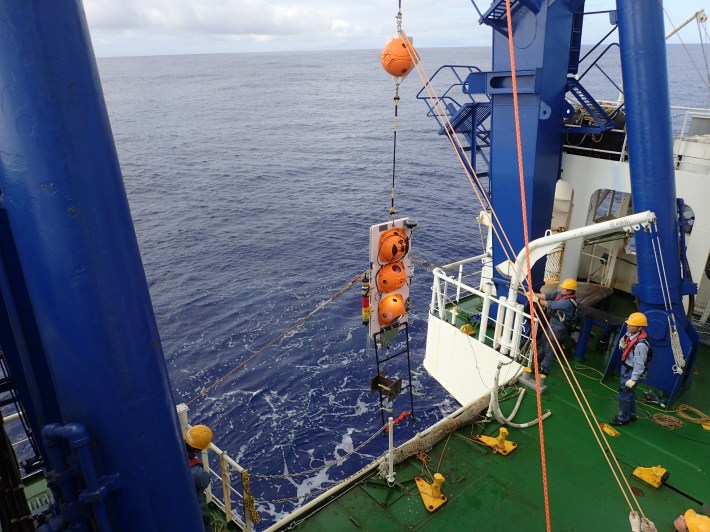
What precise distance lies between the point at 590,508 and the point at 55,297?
21.7 feet

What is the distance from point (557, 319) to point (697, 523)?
4.69 meters

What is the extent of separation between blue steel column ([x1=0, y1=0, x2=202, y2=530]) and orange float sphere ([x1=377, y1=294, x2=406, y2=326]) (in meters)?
3.94

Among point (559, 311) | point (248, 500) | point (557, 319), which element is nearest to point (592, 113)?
point (559, 311)

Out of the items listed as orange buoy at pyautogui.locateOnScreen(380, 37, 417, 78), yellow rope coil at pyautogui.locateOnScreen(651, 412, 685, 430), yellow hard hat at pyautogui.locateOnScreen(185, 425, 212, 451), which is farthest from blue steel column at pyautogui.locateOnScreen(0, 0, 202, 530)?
yellow rope coil at pyautogui.locateOnScreen(651, 412, 685, 430)

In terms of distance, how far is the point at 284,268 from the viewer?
22281mm

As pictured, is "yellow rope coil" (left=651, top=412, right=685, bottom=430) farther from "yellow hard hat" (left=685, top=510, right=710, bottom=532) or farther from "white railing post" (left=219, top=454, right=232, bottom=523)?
"white railing post" (left=219, top=454, right=232, bottom=523)

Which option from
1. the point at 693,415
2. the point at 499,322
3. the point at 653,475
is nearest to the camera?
the point at 653,475

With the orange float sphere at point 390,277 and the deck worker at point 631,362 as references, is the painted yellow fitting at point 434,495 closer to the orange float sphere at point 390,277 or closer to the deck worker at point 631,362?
the orange float sphere at point 390,277

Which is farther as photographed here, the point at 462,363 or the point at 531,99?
the point at 462,363

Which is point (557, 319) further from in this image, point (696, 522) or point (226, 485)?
point (226, 485)

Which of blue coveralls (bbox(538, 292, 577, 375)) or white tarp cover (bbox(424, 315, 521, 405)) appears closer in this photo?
blue coveralls (bbox(538, 292, 577, 375))

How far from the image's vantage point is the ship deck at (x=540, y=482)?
242 inches

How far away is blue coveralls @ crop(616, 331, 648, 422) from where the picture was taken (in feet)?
24.3

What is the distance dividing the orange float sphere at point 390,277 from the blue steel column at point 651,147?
4101 millimetres
